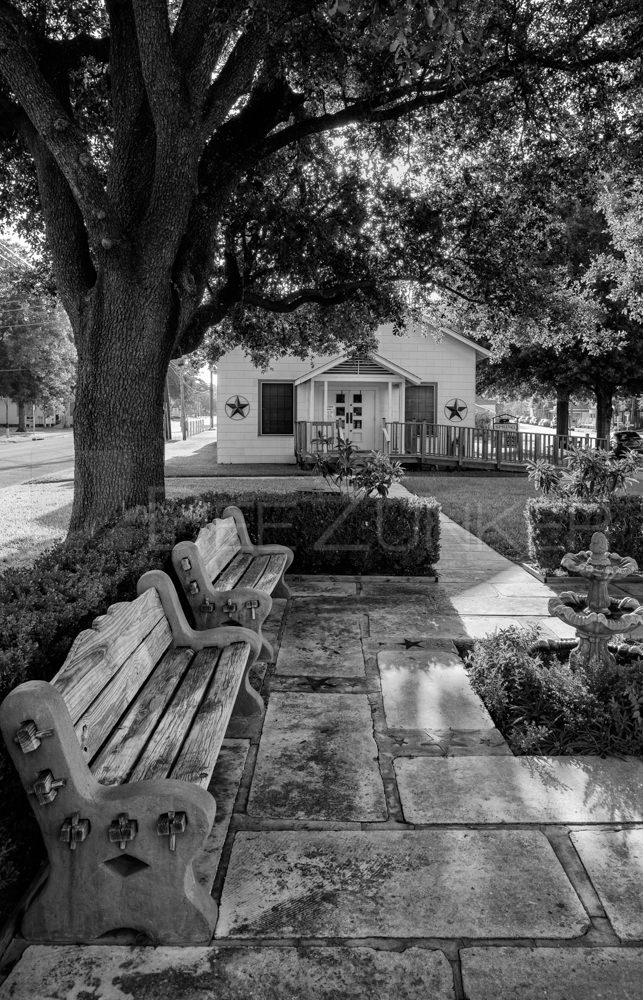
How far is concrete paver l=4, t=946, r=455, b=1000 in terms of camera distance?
222 centimetres

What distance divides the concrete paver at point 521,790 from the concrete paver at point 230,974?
0.93 m

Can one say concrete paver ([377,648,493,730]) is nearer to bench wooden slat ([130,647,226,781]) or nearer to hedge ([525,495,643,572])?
bench wooden slat ([130,647,226,781])

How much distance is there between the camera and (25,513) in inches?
537

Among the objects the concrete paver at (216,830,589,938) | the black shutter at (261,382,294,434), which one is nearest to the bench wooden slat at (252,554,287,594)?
the concrete paver at (216,830,589,938)

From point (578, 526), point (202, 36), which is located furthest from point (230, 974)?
point (202, 36)

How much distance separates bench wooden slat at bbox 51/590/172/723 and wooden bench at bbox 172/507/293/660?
3.51ft

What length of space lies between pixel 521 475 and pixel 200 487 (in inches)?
419

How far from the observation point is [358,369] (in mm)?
24797

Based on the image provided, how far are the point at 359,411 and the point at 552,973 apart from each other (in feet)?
80.8

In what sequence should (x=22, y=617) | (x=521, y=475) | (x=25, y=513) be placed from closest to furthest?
(x=22, y=617)
(x=25, y=513)
(x=521, y=475)

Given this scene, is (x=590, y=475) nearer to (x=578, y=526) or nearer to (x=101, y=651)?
(x=578, y=526)

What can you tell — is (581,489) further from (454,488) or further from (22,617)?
(454,488)

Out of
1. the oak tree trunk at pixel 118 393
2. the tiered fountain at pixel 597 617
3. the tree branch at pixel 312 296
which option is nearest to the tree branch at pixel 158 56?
the oak tree trunk at pixel 118 393

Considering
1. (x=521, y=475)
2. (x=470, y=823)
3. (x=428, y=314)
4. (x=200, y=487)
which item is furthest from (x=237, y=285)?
(x=521, y=475)
